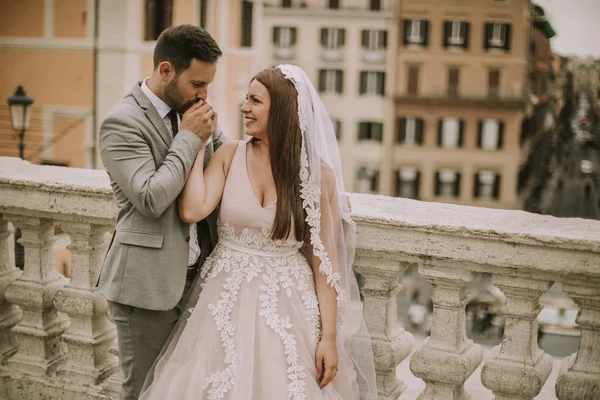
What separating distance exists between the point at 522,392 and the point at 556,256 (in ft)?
1.60

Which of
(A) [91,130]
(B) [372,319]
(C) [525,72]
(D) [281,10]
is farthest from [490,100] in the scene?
(B) [372,319]

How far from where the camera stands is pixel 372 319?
2.80m

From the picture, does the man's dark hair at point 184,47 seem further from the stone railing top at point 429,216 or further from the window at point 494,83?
the window at point 494,83

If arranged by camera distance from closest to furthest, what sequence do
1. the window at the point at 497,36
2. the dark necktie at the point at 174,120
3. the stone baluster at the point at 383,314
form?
the dark necktie at the point at 174,120 → the stone baluster at the point at 383,314 → the window at the point at 497,36

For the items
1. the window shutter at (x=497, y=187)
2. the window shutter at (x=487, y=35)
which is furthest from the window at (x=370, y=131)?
the window shutter at (x=487, y=35)

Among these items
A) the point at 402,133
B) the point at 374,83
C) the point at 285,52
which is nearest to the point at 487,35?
the point at 374,83

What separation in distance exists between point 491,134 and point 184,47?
3282 cm

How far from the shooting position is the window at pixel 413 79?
3388 centimetres

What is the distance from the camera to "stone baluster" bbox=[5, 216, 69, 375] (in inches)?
128

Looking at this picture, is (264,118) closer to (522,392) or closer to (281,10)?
(522,392)

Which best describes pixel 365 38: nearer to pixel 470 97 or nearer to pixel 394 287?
pixel 470 97

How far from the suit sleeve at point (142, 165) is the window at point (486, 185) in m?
32.6

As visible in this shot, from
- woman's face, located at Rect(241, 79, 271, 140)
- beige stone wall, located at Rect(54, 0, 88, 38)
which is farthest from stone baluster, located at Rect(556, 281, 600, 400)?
beige stone wall, located at Rect(54, 0, 88, 38)

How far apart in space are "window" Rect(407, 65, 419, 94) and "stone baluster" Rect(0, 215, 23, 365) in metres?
31.5
